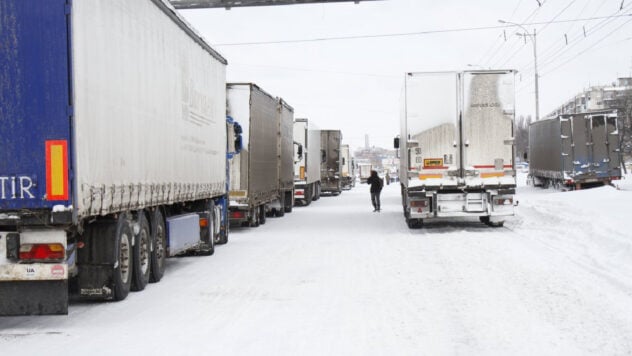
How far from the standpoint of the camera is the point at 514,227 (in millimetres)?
20469

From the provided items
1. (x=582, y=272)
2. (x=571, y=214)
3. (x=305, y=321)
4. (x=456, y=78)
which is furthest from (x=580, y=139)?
(x=305, y=321)

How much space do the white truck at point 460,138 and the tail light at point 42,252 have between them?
1243 cm

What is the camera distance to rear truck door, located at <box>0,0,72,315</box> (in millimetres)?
7398

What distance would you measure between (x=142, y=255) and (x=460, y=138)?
10.5m

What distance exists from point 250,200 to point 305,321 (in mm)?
12670

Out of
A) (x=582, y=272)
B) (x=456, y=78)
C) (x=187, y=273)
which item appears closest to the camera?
(x=582, y=272)

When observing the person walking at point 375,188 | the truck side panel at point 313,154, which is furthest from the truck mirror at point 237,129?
the truck side panel at point 313,154

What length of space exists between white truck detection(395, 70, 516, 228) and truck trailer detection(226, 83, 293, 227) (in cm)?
429

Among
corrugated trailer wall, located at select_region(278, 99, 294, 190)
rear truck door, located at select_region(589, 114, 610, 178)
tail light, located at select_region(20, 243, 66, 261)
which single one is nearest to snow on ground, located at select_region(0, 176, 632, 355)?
tail light, located at select_region(20, 243, 66, 261)

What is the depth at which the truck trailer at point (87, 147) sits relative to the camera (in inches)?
293

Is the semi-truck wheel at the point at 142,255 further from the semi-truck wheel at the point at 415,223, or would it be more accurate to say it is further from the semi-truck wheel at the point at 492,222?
the semi-truck wheel at the point at 492,222

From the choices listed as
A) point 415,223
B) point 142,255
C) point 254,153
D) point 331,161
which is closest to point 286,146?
point 254,153

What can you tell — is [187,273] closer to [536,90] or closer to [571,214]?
[571,214]

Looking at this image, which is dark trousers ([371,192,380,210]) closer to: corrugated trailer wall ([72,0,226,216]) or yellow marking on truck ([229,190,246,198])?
yellow marking on truck ([229,190,246,198])
